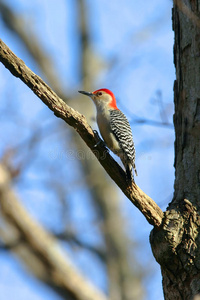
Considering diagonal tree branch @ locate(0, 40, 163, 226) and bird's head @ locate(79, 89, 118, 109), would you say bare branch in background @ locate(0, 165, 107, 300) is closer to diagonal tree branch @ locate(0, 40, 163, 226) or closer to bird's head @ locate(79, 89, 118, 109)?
bird's head @ locate(79, 89, 118, 109)

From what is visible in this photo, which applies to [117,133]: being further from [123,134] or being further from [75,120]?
[75,120]

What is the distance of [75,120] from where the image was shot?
4148 millimetres

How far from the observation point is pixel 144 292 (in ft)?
36.8

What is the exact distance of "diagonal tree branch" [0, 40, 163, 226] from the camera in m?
4.00

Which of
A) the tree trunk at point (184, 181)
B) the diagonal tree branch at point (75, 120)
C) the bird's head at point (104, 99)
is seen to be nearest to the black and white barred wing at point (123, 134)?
the bird's head at point (104, 99)

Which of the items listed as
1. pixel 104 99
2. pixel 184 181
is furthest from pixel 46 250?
pixel 184 181

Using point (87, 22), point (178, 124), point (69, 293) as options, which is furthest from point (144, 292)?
point (87, 22)

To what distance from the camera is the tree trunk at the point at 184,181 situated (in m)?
4.05

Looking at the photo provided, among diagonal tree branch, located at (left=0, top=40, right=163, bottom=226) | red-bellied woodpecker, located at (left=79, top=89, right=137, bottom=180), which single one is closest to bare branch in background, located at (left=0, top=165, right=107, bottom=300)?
red-bellied woodpecker, located at (left=79, top=89, right=137, bottom=180)

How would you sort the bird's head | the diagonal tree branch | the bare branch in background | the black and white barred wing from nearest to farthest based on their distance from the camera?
the diagonal tree branch → the black and white barred wing → the bare branch in background → the bird's head

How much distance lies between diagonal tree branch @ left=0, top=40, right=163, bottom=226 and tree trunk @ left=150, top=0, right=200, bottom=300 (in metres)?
0.21

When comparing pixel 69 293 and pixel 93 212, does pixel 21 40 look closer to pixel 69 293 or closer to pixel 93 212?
pixel 93 212

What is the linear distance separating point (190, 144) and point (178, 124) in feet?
1.05

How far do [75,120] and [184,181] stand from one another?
53.4 inches
